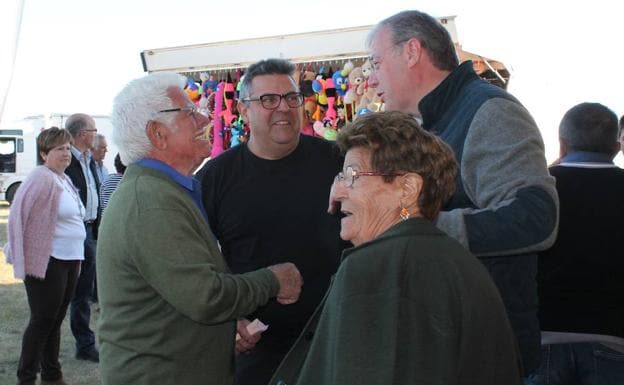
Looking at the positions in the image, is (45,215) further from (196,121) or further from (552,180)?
(552,180)

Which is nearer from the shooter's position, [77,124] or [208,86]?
[208,86]

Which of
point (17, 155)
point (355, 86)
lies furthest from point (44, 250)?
point (17, 155)

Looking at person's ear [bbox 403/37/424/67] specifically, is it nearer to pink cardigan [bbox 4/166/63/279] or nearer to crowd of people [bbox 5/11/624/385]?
crowd of people [bbox 5/11/624/385]

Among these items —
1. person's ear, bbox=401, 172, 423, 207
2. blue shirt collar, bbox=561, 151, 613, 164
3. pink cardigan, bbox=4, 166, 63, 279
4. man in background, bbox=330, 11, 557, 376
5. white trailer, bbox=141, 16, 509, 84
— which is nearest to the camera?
person's ear, bbox=401, 172, 423, 207

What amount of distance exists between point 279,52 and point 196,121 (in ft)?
7.84

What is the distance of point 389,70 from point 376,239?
91 cm

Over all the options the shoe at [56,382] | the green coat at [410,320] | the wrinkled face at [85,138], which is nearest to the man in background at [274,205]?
the green coat at [410,320]

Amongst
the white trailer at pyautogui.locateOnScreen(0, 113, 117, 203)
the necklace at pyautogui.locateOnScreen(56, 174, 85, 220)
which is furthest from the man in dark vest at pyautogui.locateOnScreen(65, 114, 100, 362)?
the white trailer at pyautogui.locateOnScreen(0, 113, 117, 203)

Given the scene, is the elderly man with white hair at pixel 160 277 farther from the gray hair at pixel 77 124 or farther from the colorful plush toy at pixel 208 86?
the gray hair at pixel 77 124

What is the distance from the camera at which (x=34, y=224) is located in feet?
15.5

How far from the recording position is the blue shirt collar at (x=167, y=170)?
2.17 meters

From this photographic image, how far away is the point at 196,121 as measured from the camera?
2.37 m

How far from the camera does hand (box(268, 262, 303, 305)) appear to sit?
88.6 inches

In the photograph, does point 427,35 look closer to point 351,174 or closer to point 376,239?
point 351,174
